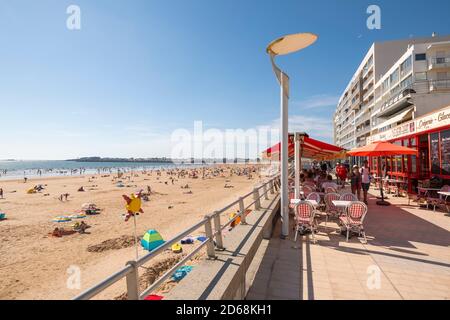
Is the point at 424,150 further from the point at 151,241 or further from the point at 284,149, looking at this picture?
the point at 151,241

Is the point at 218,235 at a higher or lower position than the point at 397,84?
lower

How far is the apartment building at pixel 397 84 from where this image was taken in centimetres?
3265

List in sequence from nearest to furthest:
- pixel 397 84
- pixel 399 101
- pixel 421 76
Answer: pixel 399 101 < pixel 421 76 < pixel 397 84

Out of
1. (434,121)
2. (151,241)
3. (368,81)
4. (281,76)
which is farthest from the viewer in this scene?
(368,81)

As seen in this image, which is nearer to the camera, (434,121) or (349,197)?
(349,197)

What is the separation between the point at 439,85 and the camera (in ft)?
116

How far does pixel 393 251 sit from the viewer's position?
555 centimetres

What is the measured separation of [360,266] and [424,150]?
36.3ft

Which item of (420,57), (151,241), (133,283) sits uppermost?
(420,57)

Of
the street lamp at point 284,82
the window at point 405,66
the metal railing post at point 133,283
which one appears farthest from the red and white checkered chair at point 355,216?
the window at point 405,66

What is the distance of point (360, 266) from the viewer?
15.6 ft

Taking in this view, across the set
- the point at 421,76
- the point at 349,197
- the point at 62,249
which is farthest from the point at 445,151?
the point at 421,76

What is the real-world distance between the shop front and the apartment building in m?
7.82
